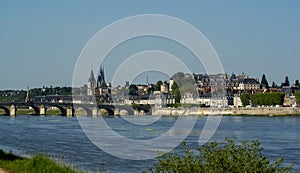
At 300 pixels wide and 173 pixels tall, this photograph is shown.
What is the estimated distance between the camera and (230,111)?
89.1m

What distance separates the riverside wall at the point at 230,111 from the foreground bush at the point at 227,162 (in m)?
72.7

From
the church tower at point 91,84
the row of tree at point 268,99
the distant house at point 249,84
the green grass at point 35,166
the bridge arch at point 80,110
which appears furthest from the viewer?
the church tower at point 91,84

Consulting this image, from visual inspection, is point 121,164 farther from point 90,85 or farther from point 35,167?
point 90,85

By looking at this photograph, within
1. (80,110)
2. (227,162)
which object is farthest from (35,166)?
(80,110)

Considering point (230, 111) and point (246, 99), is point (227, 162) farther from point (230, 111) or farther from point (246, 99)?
point (246, 99)

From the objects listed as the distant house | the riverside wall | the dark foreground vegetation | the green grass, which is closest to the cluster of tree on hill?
the distant house

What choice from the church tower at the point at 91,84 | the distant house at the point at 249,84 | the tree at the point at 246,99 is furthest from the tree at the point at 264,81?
the church tower at the point at 91,84

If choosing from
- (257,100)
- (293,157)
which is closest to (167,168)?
(293,157)

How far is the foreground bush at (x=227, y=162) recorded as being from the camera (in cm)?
895

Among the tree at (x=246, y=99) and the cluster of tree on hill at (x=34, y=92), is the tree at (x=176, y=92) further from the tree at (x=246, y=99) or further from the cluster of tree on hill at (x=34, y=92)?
the cluster of tree on hill at (x=34, y=92)

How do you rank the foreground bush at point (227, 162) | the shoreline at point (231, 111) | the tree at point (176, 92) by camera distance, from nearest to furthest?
the foreground bush at point (227, 162) → the shoreline at point (231, 111) → the tree at point (176, 92)

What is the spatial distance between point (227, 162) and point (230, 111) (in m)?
80.7

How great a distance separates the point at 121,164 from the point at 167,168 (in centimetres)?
1189

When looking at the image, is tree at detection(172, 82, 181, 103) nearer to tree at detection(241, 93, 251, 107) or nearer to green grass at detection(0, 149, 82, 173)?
tree at detection(241, 93, 251, 107)
